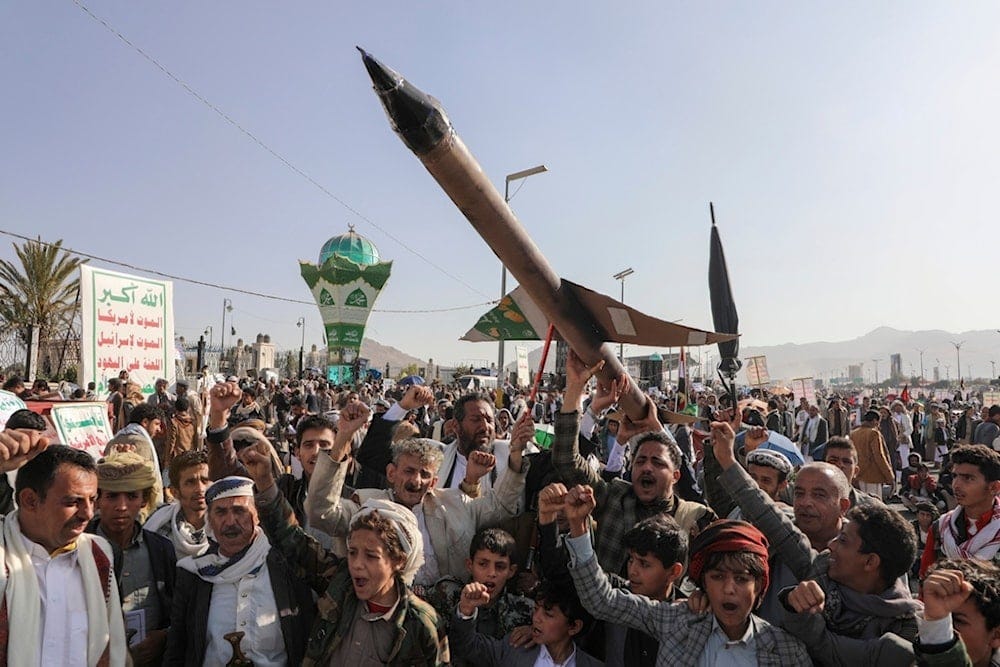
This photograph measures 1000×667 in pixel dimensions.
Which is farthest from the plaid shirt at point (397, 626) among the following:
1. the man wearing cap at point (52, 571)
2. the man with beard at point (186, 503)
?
the man with beard at point (186, 503)

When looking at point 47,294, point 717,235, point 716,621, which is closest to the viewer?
point 716,621

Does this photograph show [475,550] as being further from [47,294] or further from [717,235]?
[47,294]

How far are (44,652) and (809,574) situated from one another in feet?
10.3

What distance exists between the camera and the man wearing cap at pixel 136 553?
3.03m

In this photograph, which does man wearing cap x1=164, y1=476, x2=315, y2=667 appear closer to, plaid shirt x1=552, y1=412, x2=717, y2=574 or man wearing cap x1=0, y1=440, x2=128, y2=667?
man wearing cap x1=0, y1=440, x2=128, y2=667

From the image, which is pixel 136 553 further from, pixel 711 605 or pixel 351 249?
pixel 351 249

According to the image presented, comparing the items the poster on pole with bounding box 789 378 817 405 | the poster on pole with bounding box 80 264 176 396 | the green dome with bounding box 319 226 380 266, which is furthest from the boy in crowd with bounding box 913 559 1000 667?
the green dome with bounding box 319 226 380 266

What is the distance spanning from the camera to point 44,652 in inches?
93.7

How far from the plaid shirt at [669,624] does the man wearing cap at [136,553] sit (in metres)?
1.99

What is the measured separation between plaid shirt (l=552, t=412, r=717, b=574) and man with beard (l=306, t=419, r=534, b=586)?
0.24m

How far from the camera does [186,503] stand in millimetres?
3678

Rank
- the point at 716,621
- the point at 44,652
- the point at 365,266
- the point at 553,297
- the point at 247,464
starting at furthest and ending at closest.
Answer: the point at 365,266, the point at 553,297, the point at 247,464, the point at 716,621, the point at 44,652

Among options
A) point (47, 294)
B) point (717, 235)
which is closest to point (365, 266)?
point (47, 294)

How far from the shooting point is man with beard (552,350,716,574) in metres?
3.57
